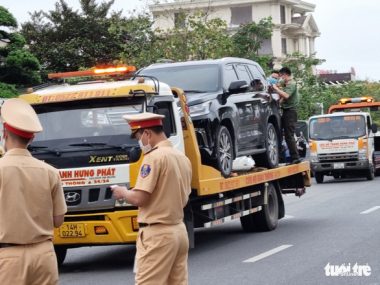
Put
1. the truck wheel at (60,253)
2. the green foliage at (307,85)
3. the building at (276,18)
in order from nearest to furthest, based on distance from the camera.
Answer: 1. the truck wheel at (60,253)
2. the green foliage at (307,85)
3. the building at (276,18)

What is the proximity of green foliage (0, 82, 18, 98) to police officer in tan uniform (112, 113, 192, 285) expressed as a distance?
77.8 ft

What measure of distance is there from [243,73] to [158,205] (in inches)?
335

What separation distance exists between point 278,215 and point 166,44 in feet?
66.3

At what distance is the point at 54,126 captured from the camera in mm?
11086

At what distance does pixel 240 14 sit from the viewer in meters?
82.8

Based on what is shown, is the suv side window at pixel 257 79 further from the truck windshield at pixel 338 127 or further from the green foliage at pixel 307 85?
the green foliage at pixel 307 85

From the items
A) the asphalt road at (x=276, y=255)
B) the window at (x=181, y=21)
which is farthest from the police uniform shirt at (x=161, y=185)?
the window at (x=181, y=21)

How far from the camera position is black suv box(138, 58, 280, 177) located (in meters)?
12.5

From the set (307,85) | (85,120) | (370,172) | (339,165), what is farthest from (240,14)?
(85,120)

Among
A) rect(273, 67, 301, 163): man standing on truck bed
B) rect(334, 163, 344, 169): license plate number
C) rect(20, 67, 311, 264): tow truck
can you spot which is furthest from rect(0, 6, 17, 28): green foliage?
rect(20, 67, 311, 264): tow truck

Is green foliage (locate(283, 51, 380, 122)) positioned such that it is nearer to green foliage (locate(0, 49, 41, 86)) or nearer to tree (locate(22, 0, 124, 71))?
tree (locate(22, 0, 124, 71))

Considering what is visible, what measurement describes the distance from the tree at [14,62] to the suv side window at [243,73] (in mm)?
16617

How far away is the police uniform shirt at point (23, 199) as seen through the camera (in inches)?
209

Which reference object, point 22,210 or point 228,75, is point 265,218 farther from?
point 22,210
